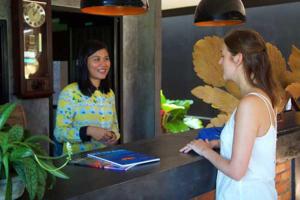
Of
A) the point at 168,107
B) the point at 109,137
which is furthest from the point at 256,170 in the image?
the point at 168,107

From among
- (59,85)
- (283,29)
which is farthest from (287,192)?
(283,29)

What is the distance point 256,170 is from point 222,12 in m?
1.51

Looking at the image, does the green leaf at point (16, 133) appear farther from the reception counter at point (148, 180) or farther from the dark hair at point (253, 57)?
the dark hair at point (253, 57)

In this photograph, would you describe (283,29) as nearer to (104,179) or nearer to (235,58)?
(235,58)

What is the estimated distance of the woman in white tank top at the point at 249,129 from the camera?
1511 mm

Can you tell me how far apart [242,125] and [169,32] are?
781cm

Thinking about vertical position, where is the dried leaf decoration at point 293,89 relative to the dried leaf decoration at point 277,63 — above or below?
below

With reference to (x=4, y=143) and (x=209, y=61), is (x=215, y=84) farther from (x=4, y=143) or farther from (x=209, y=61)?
(x=4, y=143)

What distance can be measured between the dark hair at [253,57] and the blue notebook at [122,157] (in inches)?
21.2

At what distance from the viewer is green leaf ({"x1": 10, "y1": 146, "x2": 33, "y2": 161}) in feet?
3.45

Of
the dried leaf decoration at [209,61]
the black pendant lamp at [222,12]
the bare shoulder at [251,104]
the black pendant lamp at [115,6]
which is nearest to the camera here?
the bare shoulder at [251,104]

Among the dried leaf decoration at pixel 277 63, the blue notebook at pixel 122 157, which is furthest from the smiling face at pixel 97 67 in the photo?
the dried leaf decoration at pixel 277 63

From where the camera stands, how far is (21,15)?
3742 mm

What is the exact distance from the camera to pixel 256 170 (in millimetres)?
1630
